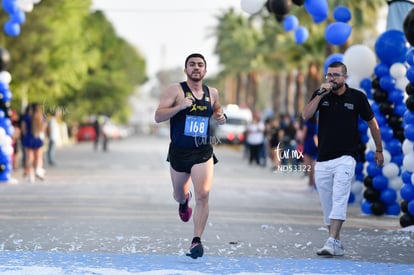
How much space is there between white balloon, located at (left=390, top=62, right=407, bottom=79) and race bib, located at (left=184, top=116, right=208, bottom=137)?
583 cm

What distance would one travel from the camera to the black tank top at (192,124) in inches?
356

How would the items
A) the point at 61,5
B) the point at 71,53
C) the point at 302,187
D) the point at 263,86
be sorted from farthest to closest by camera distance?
the point at 263,86, the point at 71,53, the point at 61,5, the point at 302,187

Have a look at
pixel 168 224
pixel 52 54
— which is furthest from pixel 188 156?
pixel 52 54

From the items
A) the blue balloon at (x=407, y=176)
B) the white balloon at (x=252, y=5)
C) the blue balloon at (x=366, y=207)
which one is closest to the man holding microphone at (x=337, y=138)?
the blue balloon at (x=407, y=176)

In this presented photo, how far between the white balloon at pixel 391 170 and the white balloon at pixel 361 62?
6.58ft

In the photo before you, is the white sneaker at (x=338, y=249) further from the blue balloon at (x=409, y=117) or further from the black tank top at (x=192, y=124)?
the blue balloon at (x=409, y=117)

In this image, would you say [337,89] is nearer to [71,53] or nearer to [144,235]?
[144,235]

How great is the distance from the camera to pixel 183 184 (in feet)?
30.7

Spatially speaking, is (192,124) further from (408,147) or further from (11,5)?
(11,5)

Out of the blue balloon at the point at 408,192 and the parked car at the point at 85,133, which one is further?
the parked car at the point at 85,133

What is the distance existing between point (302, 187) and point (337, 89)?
12.5 m

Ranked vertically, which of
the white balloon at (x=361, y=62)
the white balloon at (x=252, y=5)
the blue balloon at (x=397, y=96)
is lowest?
the blue balloon at (x=397, y=96)

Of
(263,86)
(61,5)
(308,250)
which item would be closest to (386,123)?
(308,250)

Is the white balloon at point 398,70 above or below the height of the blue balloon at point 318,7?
below
